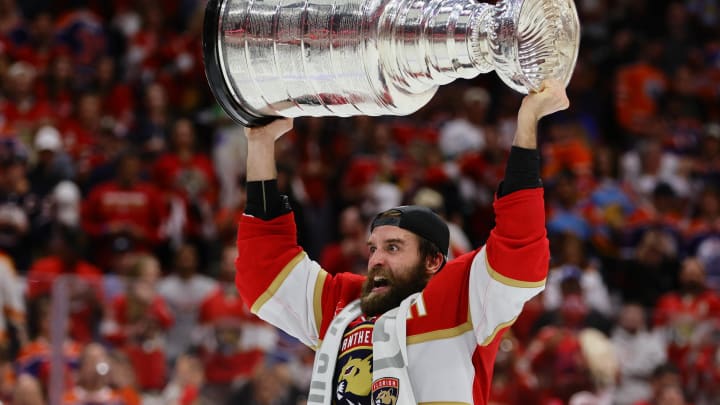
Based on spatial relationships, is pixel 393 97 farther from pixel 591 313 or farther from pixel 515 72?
pixel 591 313

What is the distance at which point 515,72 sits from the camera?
2961 millimetres

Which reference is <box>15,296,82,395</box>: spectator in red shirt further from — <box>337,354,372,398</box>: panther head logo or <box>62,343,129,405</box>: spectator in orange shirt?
<box>337,354,372,398</box>: panther head logo

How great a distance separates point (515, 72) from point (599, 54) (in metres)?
7.98

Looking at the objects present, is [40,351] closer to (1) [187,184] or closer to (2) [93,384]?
(2) [93,384]

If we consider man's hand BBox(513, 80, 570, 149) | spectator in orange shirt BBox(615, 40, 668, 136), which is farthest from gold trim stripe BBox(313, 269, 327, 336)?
spectator in orange shirt BBox(615, 40, 668, 136)

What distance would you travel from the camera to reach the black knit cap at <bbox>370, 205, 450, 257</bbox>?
3.48m

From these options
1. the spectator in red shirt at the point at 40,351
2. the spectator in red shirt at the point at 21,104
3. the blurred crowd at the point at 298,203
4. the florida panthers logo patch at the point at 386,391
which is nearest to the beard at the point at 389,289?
the florida panthers logo patch at the point at 386,391

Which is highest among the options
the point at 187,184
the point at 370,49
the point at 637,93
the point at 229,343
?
the point at 370,49

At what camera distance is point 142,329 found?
233 inches

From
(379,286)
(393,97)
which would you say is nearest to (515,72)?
(393,97)

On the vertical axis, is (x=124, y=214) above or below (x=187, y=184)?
below

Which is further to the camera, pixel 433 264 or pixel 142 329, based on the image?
pixel 142 329

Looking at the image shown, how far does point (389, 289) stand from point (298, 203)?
13.0 feet

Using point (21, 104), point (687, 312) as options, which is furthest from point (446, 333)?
point (21, 104)
